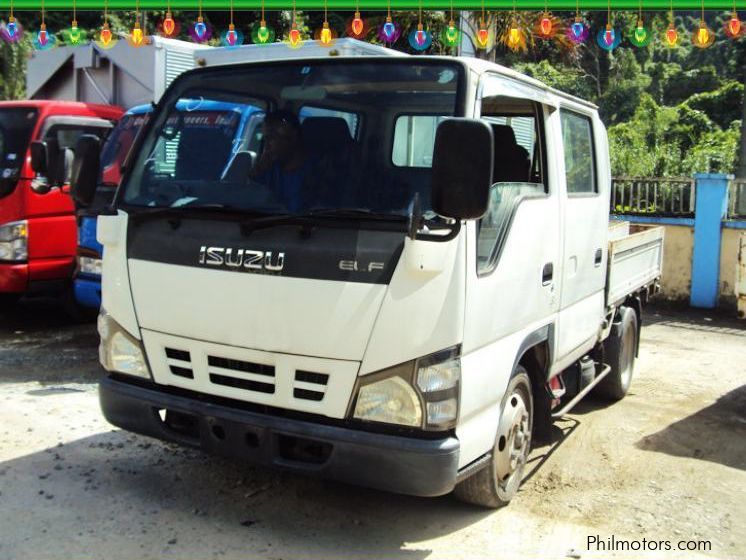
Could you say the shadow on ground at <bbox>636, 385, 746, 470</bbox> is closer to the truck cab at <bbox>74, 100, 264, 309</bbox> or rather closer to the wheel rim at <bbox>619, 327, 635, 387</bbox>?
the wheel rim at <bbox>619, 327, 635, 387</bbox>

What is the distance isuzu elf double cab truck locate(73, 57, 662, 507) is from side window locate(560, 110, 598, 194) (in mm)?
397

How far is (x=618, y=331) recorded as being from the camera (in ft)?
20.3

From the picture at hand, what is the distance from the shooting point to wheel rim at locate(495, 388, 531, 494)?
3941 millimetres

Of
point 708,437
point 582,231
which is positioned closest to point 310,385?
point 582,231

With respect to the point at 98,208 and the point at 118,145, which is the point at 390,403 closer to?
the point at 98,208

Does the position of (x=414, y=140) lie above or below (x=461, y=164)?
above

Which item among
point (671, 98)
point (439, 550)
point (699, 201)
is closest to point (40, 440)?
point (439, 550)

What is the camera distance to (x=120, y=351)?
3920 millimetres

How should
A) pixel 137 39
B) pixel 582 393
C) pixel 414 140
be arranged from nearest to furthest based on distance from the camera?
pixel 414 140 < pixel 582 393 < pixel 137 39

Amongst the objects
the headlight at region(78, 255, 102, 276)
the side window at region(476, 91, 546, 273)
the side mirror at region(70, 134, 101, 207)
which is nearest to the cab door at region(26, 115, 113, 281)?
the headlight at region(78, 255, 102, 276)

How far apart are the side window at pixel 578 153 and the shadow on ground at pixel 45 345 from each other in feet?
13.0

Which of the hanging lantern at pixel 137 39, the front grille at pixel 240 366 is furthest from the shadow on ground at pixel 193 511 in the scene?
the hanging lantern at pixel 137 39

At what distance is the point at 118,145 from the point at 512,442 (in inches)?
203

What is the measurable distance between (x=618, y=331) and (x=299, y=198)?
3.49 meters
